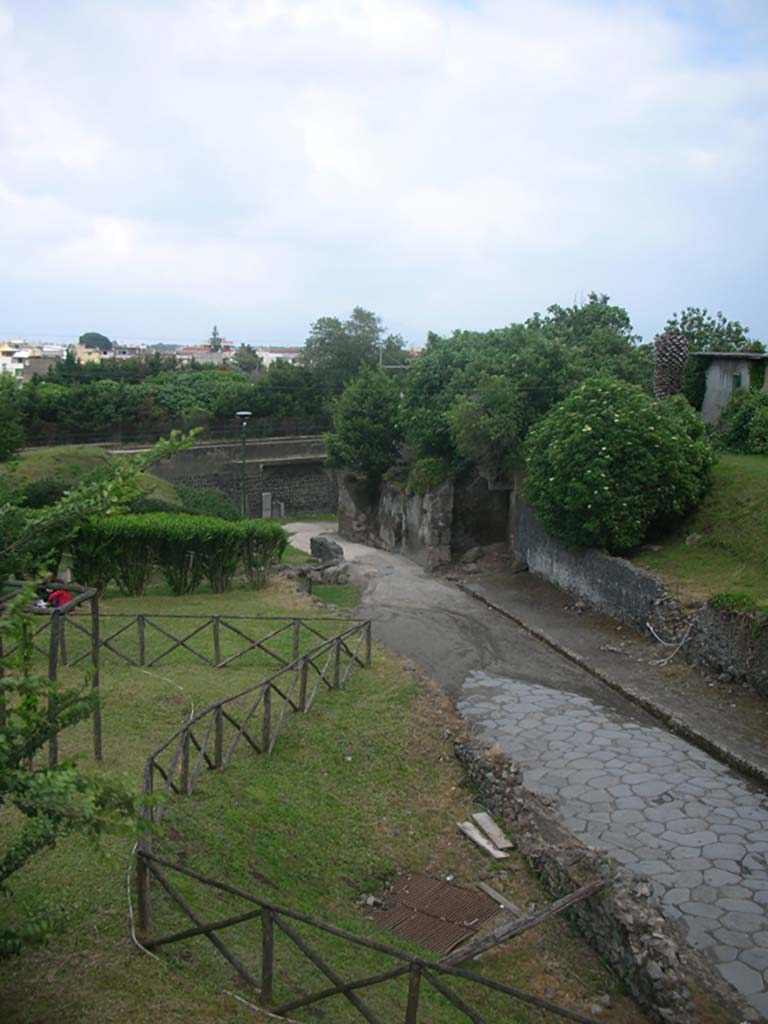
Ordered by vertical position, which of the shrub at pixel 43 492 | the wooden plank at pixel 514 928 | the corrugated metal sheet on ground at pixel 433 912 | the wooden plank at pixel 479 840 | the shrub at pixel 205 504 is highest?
the shrub at pixel 43 492

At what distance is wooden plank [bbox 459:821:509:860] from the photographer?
9703mm

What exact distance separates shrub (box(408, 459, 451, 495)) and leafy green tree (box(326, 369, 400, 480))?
3.80 metres

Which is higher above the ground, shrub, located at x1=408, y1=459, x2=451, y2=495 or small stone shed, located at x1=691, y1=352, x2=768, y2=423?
small stone shed, located at x1=691, y1=352, x2=768, y2=423

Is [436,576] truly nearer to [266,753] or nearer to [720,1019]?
[266,753]

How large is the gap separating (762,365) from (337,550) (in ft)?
41.5

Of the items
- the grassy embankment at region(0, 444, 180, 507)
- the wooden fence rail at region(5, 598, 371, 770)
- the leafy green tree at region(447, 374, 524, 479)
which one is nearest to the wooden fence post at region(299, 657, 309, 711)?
the wooden fence rail at region(5, 598, 371, 770)

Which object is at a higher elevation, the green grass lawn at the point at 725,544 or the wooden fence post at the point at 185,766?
the green grass lawn at the point at 725,544

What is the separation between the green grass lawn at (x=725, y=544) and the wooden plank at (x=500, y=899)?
25.2 feet

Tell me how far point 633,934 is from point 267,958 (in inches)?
127

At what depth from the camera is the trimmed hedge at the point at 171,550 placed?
20.1m

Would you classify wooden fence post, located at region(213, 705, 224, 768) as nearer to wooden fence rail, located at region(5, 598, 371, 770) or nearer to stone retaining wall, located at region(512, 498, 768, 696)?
wooden fence rail, located at region(5, 598, 371, 770)

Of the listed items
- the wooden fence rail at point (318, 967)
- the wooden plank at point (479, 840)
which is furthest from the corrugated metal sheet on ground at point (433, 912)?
the wooden fence rail at point (318, 967)

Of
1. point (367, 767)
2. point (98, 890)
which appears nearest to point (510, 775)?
point (367, 767)

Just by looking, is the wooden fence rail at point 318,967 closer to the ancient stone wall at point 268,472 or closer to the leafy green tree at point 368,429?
the leafy green tree at point 368,429
